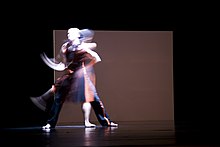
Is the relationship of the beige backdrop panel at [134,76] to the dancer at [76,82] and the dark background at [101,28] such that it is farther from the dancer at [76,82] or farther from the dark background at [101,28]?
the dancer at [76,82]

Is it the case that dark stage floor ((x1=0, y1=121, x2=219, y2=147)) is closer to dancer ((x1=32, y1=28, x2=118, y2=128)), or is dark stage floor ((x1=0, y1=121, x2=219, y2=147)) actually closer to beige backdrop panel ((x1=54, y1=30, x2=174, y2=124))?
dancer ((x1=32, y1=28, x2=118, y2=128))

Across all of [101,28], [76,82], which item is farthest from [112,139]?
[101,28]

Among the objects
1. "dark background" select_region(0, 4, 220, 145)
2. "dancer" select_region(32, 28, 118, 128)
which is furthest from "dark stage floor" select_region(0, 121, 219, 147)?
"dark background" select_region(0, 4, 220, 145)

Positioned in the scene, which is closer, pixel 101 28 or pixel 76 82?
pixel 76 82

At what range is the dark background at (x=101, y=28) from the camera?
6141 millimetres

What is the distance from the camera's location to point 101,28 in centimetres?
655

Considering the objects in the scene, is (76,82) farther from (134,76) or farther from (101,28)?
(134,76)

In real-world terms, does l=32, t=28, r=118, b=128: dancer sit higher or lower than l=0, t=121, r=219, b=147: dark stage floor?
higher

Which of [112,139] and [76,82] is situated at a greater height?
[76,82]

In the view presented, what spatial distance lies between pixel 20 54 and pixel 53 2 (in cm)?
115

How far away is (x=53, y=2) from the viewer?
5.85 metres

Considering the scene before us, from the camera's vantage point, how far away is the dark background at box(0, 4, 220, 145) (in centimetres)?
614

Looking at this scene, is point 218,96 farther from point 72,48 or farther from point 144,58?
point 72,48

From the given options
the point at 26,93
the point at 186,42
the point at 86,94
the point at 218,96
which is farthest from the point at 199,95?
the point at 26,93
